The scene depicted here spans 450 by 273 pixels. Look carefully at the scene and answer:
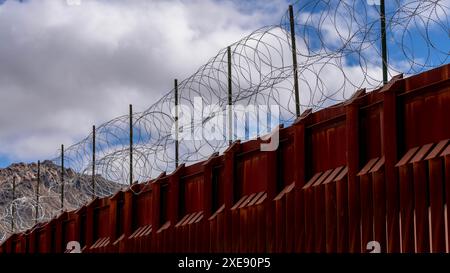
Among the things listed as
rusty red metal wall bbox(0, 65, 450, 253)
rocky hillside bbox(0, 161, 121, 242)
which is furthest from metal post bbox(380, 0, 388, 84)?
rocky hillside bbox(0, 161, 121, 242)

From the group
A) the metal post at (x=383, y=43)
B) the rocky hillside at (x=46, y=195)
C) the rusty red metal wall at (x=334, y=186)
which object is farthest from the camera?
the rocky hillside at (x=46, y=195)

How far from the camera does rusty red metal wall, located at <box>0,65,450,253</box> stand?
12133 mm

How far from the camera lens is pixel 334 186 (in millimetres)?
13750

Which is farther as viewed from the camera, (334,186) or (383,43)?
(383,43)

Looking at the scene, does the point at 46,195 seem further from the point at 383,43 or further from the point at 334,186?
the point at 383,43

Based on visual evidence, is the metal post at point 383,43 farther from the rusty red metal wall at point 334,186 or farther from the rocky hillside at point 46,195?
the rocky hillside at point 46,195

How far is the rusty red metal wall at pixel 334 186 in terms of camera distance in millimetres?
12133

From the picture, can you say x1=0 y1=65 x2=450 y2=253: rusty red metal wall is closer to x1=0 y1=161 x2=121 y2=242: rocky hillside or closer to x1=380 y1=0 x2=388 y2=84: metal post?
x1=380 y1=0 x2=388 y2=84: metal post

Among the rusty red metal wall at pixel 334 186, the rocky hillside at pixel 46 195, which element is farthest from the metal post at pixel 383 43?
the rocky hillside at pixel 46 195

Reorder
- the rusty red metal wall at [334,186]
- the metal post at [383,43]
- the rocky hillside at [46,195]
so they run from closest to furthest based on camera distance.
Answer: the rusty red metal wall at [334,186] → the metal post at [383,43] → the rocky hillside at [46,195]

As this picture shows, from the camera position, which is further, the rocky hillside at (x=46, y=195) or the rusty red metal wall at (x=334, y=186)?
the rocky hillside at (x=46, y=195)

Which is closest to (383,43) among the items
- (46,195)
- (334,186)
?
(334,186)
